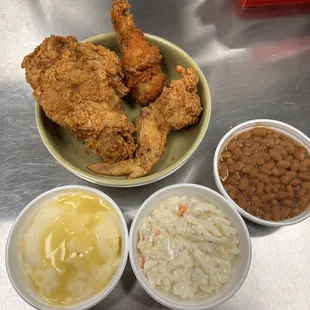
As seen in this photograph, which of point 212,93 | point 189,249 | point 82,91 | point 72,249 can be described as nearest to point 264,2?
point 212,93

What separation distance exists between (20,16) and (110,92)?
3.88 ft

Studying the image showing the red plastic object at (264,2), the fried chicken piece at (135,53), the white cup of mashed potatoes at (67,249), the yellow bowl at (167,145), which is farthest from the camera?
the red plastic object at (264,2)

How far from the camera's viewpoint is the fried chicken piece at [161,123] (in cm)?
139

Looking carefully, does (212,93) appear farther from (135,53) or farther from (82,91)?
(82,91)

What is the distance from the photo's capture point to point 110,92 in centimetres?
139

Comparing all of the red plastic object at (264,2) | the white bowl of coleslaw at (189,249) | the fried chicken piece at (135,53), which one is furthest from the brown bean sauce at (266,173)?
the red plastic object at (264,2)

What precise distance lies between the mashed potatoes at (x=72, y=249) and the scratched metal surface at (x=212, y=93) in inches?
11.1

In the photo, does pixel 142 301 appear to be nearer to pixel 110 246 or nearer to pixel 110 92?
pixel 110 246

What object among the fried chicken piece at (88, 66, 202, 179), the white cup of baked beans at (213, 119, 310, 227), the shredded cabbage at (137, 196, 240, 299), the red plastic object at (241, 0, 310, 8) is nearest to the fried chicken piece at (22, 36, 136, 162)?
the fried chicken piece at (88, 66, 202, 179)

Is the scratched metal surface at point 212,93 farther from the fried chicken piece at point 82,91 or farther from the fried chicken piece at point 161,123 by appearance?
the fried chicken piece at point 82,91

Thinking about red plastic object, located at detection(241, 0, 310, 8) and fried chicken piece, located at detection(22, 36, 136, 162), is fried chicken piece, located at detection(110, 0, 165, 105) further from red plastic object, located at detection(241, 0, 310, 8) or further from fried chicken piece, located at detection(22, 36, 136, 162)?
red plastic object, located at detection(241, 0, 310, 8)

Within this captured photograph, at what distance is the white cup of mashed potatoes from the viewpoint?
1.20 metres

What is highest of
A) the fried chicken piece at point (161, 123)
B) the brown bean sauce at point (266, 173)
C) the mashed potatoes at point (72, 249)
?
the fried chicken piece at point (161, 123)

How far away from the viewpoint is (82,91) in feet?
4.40
